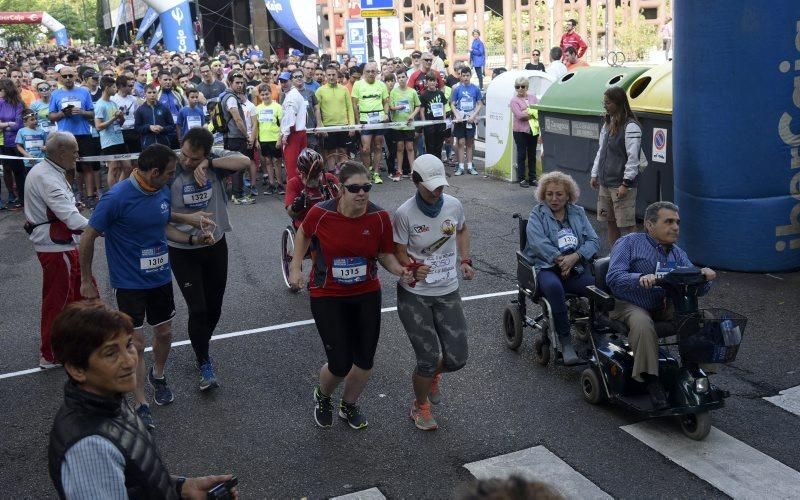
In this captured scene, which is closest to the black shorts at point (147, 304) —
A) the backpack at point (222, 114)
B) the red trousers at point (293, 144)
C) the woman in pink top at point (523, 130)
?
the red trousers at point (293, 144)

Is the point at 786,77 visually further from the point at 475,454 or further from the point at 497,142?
the point at 497,142

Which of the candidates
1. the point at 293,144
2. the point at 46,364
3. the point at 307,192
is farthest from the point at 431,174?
the point at 293,144

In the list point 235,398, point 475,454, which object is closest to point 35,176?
point 235,398

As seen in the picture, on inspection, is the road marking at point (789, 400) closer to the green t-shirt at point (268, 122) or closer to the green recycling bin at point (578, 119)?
the green recycling bin at point (578, 119)

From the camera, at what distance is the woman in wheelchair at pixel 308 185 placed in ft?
27.9

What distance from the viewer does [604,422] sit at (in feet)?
19.3

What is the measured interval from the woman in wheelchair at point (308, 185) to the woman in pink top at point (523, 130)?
621 centimetres

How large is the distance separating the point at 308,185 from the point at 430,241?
10.3 feet

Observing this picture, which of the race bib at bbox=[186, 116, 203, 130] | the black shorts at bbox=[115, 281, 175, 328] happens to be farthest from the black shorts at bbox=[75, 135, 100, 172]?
the black shorts at bbox=[115, 281, 175, 328]

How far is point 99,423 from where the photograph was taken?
2734mm

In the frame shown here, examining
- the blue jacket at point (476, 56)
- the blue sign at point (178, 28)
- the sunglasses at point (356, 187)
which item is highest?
the blue sign at point (178, 28)

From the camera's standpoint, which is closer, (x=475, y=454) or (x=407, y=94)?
(x=475, y=454)

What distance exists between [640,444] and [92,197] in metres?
11.6

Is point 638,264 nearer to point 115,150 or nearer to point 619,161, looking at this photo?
point 619,161
